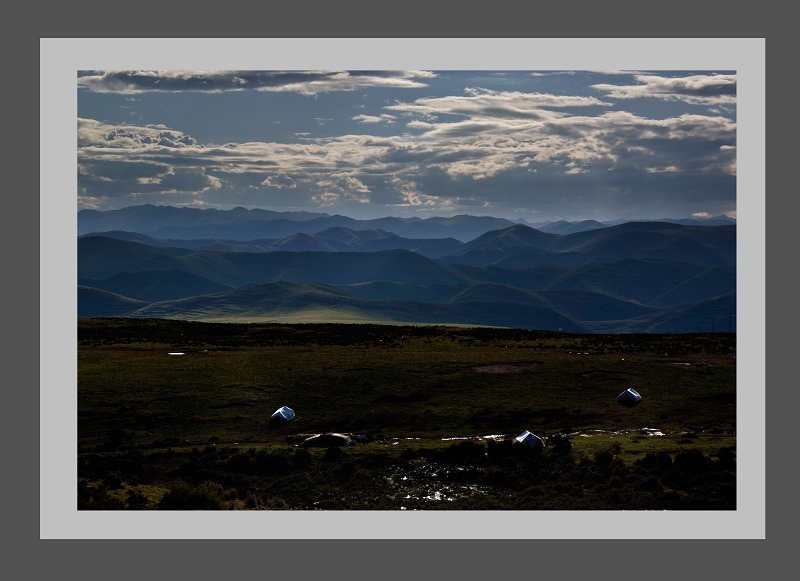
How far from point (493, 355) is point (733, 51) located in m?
57.2

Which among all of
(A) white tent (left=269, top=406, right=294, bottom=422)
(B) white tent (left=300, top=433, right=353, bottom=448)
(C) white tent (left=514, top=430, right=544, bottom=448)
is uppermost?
(C) white tent (left=514, top=430, right=544, bottom=448)

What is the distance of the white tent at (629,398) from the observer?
68625 mm

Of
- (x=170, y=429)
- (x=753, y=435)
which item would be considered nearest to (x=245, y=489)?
(x=170, y=429)

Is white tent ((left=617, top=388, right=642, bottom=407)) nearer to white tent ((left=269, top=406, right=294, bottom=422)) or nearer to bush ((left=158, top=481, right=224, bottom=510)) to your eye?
white tent ((left=269, top=406, right=294, bottom=422))

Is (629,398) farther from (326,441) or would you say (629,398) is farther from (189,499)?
(189,499)

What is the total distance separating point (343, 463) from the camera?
4872cm

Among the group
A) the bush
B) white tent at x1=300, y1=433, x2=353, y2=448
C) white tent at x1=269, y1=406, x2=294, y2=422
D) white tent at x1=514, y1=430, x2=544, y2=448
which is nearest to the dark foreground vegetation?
the bush

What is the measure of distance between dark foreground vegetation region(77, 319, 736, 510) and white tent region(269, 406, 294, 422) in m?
1.46

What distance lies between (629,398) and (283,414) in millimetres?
31760

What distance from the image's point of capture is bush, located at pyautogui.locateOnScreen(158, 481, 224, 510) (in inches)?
1581

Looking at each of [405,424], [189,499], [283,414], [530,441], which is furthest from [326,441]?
[189,499]

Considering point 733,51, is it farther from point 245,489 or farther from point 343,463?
point 245,489

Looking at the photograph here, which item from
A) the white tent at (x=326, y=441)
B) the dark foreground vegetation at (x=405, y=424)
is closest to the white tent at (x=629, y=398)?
the dark foreground vegetation at (x=405, y=424)

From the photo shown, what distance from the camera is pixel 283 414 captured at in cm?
6575
